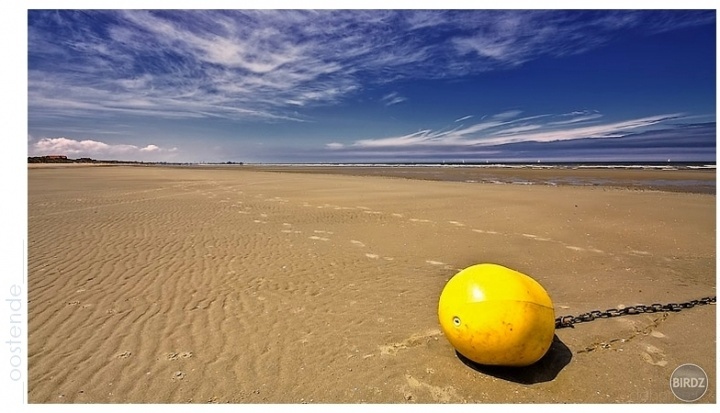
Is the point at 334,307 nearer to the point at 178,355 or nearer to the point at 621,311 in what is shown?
the point at 178,355

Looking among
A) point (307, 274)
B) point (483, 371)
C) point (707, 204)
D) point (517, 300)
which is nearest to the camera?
point (517, 300)

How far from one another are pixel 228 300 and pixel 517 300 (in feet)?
13.5

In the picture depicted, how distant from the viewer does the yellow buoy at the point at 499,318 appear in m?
3.47

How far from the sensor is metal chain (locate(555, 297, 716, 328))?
16.4 ft

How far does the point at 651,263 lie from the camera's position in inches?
307

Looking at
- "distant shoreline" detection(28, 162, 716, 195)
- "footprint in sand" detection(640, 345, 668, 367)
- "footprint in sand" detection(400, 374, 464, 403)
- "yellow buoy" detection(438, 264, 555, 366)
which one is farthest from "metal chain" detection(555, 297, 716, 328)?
"distant shoreline" detection(28, 162, 716, 195)

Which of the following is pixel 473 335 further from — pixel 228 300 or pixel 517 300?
pixel 228 300

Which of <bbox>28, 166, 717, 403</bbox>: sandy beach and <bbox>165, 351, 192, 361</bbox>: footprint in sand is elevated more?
<bbox>28, 166, 717, 403</bbox>: sandy beach

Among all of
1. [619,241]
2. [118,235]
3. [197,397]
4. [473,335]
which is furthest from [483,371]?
[118,235]

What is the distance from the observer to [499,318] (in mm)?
3461

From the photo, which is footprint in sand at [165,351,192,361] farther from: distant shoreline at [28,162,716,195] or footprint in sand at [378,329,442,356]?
distant shoreline at [28,162,716,195]

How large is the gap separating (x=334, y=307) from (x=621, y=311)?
149 inches

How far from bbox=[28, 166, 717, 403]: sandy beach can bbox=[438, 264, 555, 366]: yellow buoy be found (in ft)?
1.29

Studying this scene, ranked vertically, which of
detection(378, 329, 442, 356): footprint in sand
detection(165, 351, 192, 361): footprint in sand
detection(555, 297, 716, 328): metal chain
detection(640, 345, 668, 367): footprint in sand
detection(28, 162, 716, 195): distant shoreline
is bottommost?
detection(165, 351, 192, 361): footprint in sand
